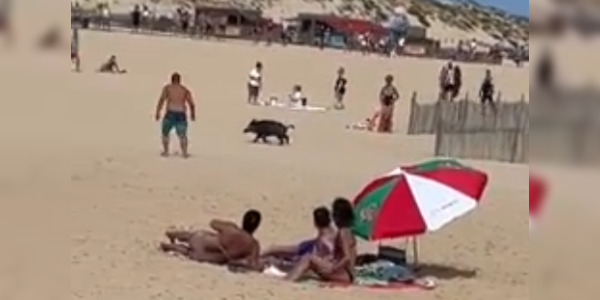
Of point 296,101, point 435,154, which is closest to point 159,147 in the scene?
point 435,154

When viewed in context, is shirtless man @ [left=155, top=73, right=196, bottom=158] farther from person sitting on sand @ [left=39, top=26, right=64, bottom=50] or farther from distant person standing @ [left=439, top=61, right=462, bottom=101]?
distant person standing @ [left=439, top=61, right=462, bottom=101]

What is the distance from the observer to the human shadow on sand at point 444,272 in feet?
27.0

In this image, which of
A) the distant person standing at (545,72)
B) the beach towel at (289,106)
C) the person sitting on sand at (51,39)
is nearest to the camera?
the distant person standing at (545,72)

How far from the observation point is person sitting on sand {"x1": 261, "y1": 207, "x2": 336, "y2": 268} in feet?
24.7

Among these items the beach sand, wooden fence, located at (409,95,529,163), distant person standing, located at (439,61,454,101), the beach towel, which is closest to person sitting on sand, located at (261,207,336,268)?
the beach sand

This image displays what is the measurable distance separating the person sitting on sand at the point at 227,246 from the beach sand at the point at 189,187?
185 mm

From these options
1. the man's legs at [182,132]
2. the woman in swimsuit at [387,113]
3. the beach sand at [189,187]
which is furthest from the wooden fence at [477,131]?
the man's legs at [182,132]

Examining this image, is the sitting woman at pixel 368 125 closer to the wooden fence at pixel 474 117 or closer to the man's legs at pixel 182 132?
the wooden fence at pixel 474 117

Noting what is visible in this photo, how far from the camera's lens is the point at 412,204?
25.3ft

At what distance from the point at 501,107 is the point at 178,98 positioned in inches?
219

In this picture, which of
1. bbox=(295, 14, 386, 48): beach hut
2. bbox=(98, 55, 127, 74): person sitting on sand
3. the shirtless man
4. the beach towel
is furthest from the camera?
bbox=(295, 14, 386, 48): beach hut

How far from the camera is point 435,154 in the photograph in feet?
55.2

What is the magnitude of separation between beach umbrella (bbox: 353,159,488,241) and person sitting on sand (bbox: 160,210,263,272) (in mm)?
650

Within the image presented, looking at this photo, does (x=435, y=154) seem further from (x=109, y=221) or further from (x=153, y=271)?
(x=153, y=271)
